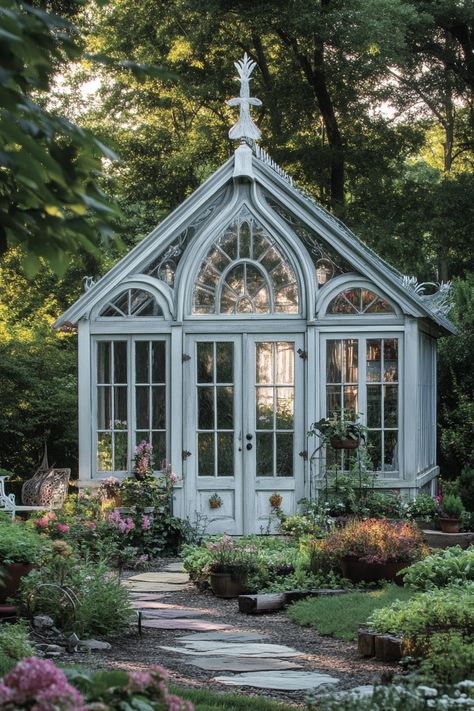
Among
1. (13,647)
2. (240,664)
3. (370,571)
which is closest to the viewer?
(13,647)

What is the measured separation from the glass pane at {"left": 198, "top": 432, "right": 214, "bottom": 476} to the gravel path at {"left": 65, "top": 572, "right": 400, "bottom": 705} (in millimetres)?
4140

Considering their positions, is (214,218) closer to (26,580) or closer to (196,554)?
(196,554)

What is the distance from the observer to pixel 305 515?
12172 mm

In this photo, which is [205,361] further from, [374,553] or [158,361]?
[374,553]

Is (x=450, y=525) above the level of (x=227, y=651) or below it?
above

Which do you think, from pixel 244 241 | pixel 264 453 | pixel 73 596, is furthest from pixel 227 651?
pixel 244 241

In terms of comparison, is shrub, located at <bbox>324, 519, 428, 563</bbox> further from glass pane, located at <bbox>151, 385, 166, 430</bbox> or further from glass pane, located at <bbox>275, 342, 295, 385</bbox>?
glass pane, located at <bbox>151, 385, 166, 430</bbox>

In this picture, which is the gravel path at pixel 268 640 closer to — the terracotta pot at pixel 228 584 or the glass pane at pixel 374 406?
the terracotta pot at pixel 228 584

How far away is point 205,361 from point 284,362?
931mm

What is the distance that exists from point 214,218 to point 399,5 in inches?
277

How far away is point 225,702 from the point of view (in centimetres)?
552

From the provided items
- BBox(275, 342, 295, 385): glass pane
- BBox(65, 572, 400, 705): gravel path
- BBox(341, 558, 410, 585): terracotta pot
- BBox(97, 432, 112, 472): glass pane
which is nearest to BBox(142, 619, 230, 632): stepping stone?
BBox(65, 572, 400, 705): gravel path

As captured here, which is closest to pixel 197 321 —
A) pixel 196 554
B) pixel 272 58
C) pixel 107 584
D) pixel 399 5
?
pixel 196 554

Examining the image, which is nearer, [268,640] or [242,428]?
[268,640]
